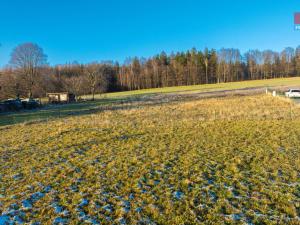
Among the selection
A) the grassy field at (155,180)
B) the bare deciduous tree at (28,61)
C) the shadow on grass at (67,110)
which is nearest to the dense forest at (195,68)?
the bare deciduous tree at (28,61)

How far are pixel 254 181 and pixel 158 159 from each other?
9.78 feet

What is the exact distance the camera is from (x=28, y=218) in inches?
149

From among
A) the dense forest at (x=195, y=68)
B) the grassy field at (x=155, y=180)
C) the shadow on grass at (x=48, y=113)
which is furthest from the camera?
the dense forest at (x=195, y=68)

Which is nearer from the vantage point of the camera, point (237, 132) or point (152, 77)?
point (237, 132)

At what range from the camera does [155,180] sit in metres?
5.20

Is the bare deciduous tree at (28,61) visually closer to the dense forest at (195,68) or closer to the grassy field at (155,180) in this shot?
the dense forest at (195,68)

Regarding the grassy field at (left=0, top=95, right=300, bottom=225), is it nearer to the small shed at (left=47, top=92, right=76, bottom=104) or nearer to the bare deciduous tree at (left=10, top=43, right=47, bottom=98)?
the small shed at (left=47, top=92, right=76, bottom=104)

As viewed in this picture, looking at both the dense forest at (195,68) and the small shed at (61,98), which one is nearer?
the small shed at (61,98)

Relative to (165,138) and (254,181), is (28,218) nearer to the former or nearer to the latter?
(254,181)

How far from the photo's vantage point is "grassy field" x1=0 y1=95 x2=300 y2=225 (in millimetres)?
3809

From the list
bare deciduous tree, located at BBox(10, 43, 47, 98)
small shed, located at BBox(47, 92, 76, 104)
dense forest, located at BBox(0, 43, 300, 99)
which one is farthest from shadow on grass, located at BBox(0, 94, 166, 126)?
dense forest, located at BBox(0, 43, 300, 99)

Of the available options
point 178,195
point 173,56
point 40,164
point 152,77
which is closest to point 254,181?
point 178,195

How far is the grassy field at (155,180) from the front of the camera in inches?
150

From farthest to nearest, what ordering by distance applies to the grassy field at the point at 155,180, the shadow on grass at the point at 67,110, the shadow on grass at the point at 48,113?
the shadow on grass at the point at 67,110
the shadow on grass at the point at 48,113
the grassy field at the point at 155,180
